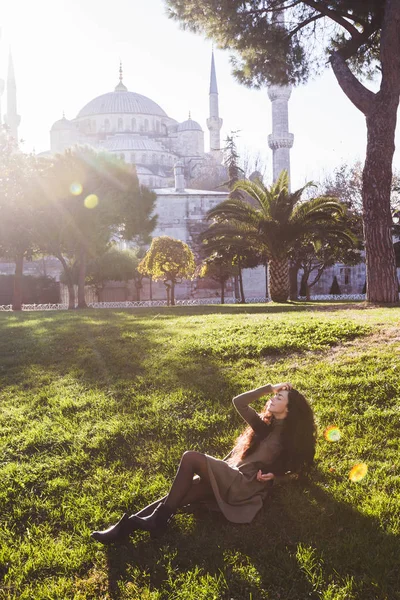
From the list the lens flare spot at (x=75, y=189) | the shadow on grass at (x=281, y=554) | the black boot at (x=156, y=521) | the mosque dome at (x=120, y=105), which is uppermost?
the mosque dome at (x=120, y=105)

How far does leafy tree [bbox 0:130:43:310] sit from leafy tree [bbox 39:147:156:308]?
1.93 ft

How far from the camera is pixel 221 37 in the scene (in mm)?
14797

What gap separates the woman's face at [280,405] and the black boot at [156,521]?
1.07 meters

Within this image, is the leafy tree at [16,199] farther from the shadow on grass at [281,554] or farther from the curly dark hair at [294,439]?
the shadow on grass at [281,554]

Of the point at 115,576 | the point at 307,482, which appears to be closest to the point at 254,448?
the point at 307,482

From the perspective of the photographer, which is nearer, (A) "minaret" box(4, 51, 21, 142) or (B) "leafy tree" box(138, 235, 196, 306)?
(B) "leafy tree" box(138, 235, 196, 306)

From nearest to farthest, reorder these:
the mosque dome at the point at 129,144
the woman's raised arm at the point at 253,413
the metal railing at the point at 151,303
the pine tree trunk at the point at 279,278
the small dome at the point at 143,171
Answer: the woman's raised arm at the point at 253,413, the pine tree trunk at the point at 279,278, the metal railing at the point at 151,303, the small dome at the point at 143,171, the mosque dome at the point at 129,144

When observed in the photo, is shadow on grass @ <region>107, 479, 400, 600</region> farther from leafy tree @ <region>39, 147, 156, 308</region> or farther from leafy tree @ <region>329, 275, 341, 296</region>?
leafy tree @ <region>329, 275, 341, 296</region>

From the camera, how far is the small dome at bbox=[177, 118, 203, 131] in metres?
82.2

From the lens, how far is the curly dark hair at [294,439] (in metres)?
4.21

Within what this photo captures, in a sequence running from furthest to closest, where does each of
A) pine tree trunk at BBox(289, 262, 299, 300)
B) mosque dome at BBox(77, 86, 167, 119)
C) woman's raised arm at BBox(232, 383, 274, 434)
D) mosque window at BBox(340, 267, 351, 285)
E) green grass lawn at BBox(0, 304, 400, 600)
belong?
1. mosque dome at BBox(77, 86, 167, 119)
2. mosque window at BBox(340, 267, 351, 285)
3. pine tree trunk at BBox(289, 262, 299, 300)
4. woman's raised arm at BBox(232, 383, 274, 434)
5. green grass lawn at BBox(0, 304, 400, 600)

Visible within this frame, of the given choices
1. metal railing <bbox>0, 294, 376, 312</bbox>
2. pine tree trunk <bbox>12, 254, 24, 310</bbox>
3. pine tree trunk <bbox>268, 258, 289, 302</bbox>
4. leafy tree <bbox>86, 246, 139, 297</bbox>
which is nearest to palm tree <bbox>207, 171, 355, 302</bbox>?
pine tree trunk <bbox>268, 258, 289, 302</bbox>

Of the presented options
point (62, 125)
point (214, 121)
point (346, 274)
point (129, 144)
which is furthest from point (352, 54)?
point (62, 125)

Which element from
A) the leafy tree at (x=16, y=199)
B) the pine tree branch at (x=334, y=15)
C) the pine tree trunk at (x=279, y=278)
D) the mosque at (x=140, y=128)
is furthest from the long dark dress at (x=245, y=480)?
the mosque at (x=140, y=128)
